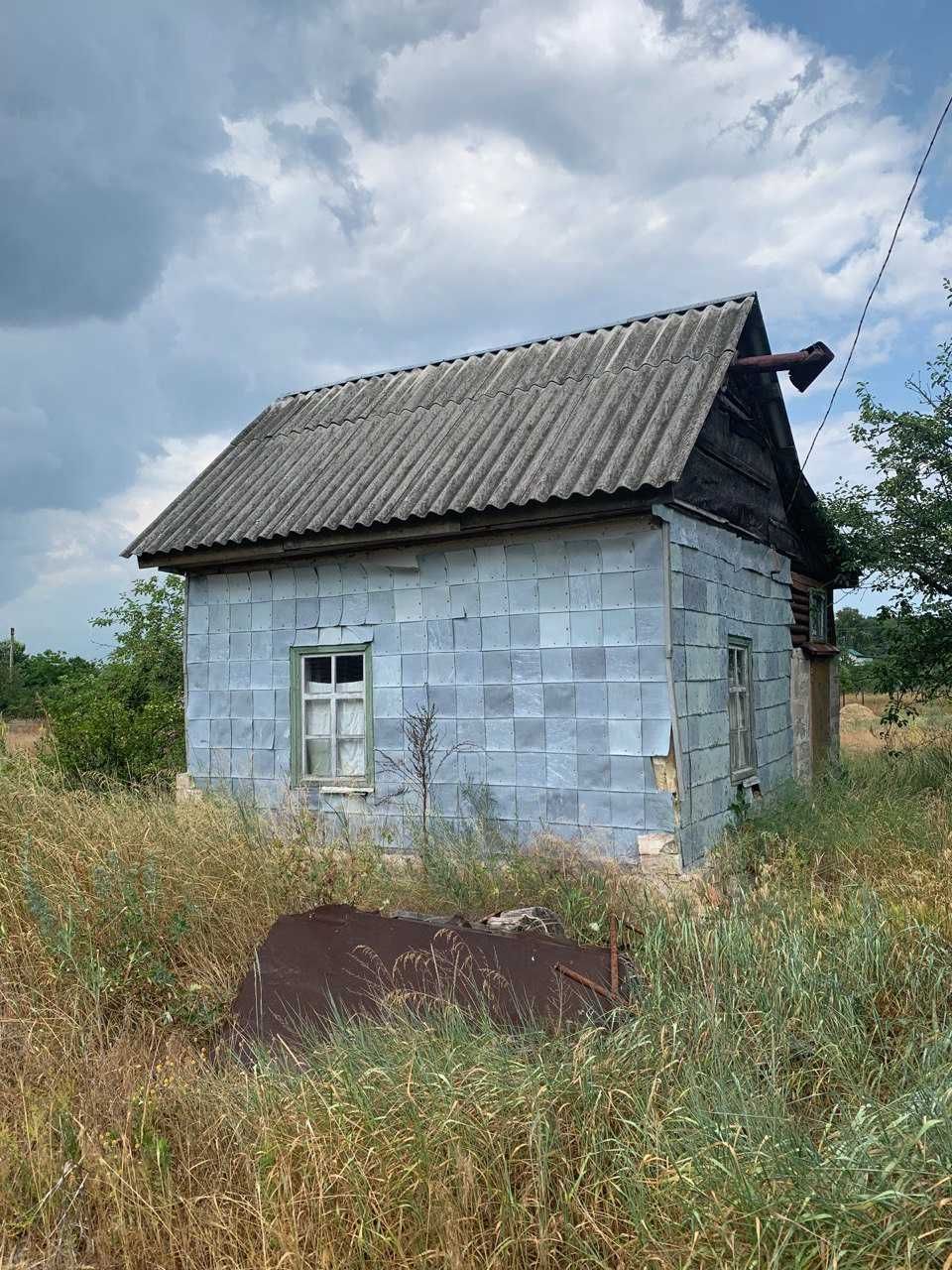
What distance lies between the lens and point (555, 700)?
7.84 meters

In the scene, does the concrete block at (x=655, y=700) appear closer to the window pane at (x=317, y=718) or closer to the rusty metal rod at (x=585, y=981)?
the window pane at (x=317, y=718)

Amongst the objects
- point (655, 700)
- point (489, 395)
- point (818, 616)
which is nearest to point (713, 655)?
point (655, 700)

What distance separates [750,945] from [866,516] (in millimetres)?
9088

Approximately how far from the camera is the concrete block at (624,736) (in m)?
7.44

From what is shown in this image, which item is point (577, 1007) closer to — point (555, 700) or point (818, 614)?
point (555, 700)

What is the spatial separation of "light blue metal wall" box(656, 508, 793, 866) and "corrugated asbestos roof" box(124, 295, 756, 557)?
35.5 inches

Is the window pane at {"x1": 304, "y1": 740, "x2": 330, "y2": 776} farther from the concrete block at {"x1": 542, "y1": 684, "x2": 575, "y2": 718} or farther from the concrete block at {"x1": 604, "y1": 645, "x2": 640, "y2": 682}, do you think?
the concrete block at {"x1": 604, "y1": 645, "x2": 640, "y2": 682}

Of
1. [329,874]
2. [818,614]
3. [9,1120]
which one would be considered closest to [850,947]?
[329,874]

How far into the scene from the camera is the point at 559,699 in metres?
7.82

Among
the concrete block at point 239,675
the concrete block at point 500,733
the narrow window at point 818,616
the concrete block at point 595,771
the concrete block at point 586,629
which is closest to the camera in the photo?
the concrete block at point 595,771

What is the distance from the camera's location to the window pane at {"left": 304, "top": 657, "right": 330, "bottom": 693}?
365 inches

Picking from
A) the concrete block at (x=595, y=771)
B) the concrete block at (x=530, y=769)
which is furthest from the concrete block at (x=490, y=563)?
the concrete block at (x=595, y=771)

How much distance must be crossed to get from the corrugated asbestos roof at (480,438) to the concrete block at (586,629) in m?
1.02

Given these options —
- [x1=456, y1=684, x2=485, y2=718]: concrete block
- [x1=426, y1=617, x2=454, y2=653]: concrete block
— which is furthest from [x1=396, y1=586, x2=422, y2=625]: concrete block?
[x1=456, y1=684, x2=485, y2=718]: concrete block
